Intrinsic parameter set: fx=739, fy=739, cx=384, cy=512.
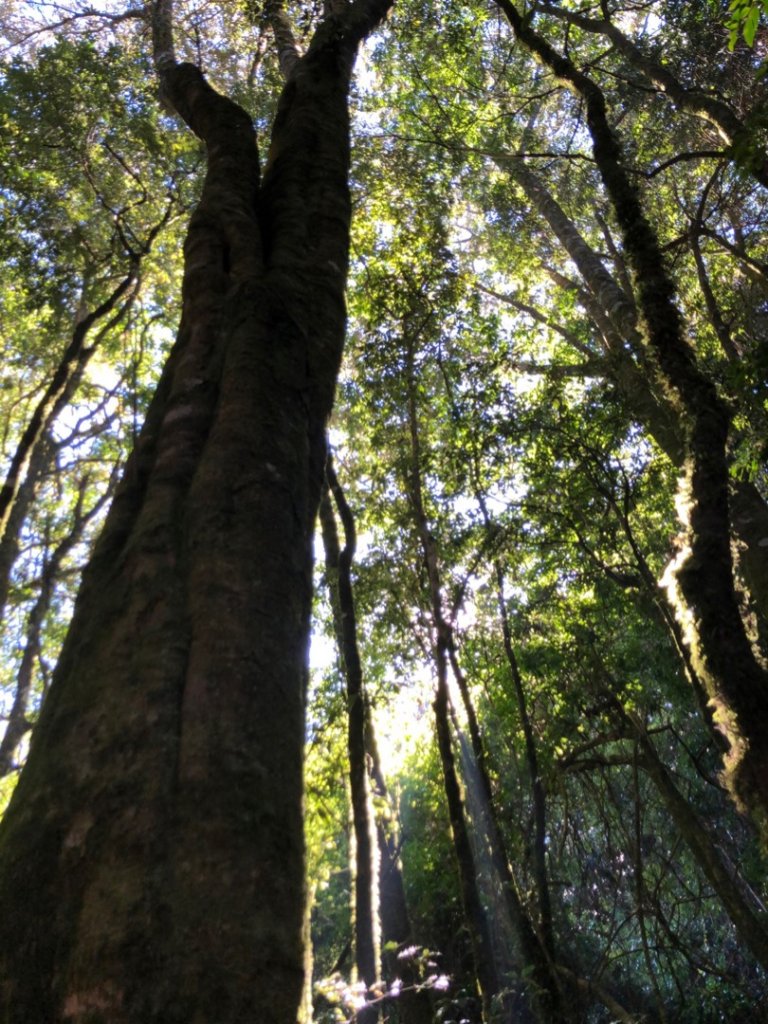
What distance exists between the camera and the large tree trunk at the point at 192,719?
1.37 metres

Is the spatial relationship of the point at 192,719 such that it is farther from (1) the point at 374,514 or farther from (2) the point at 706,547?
(1) the point at 374,514

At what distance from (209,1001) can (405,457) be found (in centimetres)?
738

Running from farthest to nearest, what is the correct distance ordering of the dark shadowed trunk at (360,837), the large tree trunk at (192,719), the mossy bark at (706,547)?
1. the dark shadowed trunk at (360,837)
2. the mossy bark at (706,547)
3. the large tree trunk at (192,719)

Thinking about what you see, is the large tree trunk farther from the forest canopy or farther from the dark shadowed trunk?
the dark shadowed trunk

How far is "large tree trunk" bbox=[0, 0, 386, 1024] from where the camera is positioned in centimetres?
137

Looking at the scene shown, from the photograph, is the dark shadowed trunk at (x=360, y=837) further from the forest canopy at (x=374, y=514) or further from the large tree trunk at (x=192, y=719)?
the large tree trunk at (x=192, y=719)

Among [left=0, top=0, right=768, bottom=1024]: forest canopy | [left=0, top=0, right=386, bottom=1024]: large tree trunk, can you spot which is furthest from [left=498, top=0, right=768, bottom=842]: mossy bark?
[left=0, top=0, right=386, bottom=1024]: large tree trunk

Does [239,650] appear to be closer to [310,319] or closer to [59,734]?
[59,734]

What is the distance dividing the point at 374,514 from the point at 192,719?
24.3ft

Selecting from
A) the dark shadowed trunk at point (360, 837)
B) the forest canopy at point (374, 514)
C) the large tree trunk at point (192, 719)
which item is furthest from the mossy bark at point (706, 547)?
the dark shadowed trunk at point (360, 837)

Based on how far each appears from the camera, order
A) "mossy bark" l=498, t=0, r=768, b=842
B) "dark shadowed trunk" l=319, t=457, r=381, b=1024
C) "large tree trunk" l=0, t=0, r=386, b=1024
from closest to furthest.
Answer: "large tree trunk" l=0, t=0, r=386, b=1024 → "mossy bark" l=498, t=0, r=768, b=842 → "dark shadowed trunk" l=319, t=457, r=381, b=1024

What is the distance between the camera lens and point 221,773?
1.64 metres

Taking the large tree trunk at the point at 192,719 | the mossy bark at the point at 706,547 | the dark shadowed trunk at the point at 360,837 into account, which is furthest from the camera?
the dark shadowed trunk at the point at 360,837

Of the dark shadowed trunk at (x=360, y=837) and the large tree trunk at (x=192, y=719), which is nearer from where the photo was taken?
the large tree trunk at (x=192, y=719)
